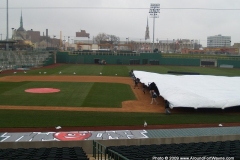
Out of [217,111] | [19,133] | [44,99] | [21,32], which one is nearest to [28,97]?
[44,99]

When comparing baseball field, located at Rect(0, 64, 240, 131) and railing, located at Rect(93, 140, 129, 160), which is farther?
baseball field, located at Rect(0, 64, 240, 131)

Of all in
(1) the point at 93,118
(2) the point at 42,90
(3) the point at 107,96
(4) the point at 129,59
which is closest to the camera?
(1) the point at 93,118

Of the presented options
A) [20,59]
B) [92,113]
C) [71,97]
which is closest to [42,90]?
[71,97]

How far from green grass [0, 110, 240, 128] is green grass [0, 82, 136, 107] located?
259 cm

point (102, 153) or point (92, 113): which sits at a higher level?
point (102, 153)

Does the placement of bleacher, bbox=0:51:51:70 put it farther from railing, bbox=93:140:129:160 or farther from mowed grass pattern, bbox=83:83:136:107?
railing, bbox=93:140:129:160

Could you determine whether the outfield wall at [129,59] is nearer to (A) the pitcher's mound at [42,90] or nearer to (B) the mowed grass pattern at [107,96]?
(B) the mowed grass pattern at [107,96]

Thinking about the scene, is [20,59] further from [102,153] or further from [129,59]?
[102,153]

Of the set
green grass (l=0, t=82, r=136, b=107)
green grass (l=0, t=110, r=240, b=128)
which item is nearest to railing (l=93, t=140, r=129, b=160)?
green grass (l=0, t=110, r=240, b=128)

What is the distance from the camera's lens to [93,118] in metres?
17.0

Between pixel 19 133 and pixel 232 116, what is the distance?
14280 mm

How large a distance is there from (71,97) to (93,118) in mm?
6841

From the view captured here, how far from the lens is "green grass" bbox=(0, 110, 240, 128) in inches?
620

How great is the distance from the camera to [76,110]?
18875mm
